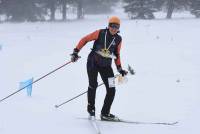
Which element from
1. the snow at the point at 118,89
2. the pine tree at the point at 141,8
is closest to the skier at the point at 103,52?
the snow at the point at 118,89

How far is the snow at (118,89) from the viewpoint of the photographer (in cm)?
844

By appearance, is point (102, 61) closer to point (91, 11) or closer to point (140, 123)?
point (140, 123)

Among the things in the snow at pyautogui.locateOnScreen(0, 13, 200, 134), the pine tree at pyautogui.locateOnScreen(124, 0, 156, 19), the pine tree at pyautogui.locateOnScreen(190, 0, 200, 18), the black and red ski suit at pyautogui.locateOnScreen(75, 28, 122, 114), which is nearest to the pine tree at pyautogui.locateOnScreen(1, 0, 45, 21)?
the pine tree at pyautogui.locateOnScreen(124, 0, 156, 19)

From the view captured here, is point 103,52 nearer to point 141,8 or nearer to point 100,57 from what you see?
point 100,57

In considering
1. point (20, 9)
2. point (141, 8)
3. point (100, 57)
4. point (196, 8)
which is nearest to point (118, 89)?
point (100, 57)

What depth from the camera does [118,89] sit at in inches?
551

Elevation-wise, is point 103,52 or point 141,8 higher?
point 103,52

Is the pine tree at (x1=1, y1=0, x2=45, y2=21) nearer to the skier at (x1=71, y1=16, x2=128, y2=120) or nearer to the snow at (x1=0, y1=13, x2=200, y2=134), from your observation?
the snow at (x1=0, y1=13, x2=200, y2=134)

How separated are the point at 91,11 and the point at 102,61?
82245mm

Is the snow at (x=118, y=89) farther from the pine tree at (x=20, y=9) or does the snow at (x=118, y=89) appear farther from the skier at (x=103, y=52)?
the pine tree at (x=20, y=9)

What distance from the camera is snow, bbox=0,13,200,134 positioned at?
27.7 feet

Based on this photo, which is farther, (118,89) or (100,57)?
(118,89)

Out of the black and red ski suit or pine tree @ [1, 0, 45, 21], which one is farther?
pine tree @ [1, 0, 45, 21]

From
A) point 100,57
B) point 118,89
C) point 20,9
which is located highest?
point 100,57
